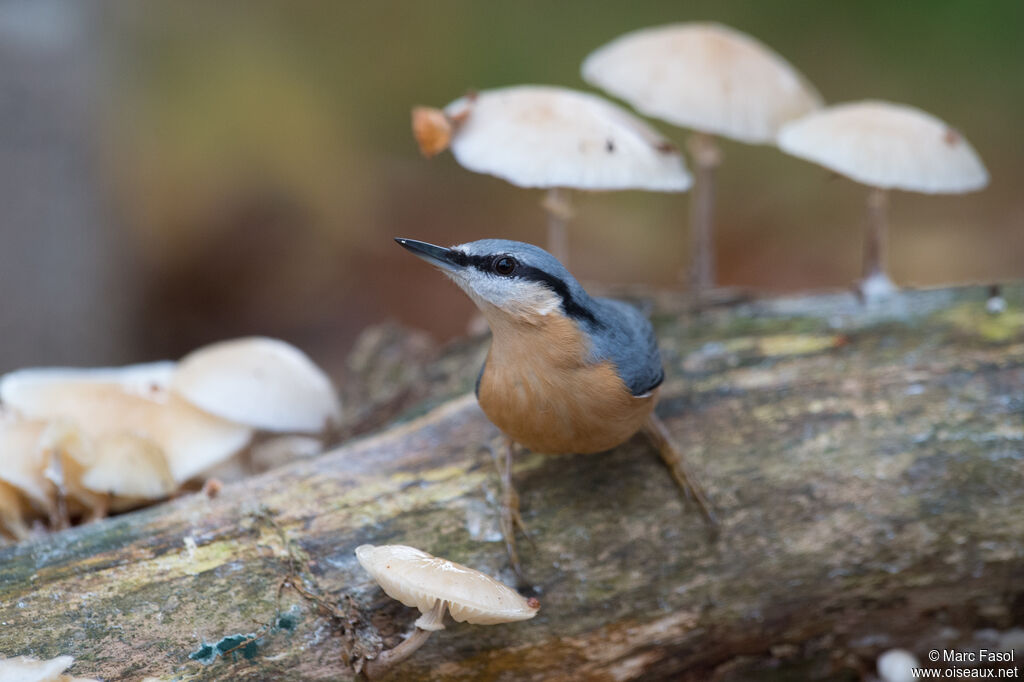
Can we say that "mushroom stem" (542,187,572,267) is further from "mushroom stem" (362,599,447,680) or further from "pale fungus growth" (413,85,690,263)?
"mushroom stem" (362,599,447,680)

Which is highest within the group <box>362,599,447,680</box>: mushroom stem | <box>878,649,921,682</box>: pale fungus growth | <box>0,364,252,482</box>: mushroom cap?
<box>0,364,252,482</box>: mushroom cap

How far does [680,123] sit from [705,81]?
0.20 meters

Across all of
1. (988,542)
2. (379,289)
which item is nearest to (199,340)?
(379,289)

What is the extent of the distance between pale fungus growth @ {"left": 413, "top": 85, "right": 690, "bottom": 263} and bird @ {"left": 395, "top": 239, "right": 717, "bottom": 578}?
57 centimetres

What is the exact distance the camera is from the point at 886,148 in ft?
9.15

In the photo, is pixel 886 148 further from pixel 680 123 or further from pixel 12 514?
pixel 12 514

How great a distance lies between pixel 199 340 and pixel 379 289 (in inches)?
46.3

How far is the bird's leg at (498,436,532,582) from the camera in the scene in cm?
219

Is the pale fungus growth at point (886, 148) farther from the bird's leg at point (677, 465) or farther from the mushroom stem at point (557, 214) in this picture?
the bird's leg at point (677, 465)

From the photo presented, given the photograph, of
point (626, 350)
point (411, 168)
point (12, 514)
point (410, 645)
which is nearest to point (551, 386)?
point (626, 350)

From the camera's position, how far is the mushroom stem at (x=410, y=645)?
181 centimetres

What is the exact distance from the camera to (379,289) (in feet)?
17.9

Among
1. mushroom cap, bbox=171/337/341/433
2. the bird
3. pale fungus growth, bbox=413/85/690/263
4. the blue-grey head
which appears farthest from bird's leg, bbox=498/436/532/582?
mushroom cap, bbox=171/337/341/433

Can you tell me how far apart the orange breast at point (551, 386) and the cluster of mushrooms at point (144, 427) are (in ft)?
3.75
